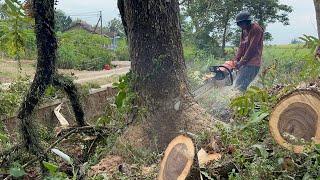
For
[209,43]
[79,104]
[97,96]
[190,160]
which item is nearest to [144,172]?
[190,160]

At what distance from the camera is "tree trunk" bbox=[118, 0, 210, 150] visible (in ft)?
16.3

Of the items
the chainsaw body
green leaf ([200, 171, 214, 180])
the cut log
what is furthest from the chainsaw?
green leaf ([200, 171, 214, 180])

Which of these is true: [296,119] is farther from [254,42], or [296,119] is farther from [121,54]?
[121,54]

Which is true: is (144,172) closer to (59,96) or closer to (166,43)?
(166,43)

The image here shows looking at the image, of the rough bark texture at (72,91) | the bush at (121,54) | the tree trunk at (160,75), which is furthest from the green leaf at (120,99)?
the bush at (121,54)

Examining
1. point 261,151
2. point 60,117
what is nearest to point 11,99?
point 60,117

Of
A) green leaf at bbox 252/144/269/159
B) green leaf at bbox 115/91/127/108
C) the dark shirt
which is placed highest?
the dark shirt

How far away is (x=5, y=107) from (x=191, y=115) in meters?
2.97

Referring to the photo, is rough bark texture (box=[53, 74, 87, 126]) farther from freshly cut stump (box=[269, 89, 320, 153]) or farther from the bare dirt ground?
the bare dirt ground

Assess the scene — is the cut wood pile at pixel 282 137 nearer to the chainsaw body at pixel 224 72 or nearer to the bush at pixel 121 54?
the chainsaw body at pixel 224 72

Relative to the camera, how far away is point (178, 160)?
364 centimetres

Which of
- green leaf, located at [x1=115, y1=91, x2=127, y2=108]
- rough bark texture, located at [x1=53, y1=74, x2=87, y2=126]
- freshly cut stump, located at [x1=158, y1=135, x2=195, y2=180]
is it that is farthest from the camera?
green leaf, located at [x1=115, y1=91, x2=127, y2=108]

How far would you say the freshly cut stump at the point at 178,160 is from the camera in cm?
353

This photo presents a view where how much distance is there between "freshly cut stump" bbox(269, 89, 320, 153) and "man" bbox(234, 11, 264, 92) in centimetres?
428
